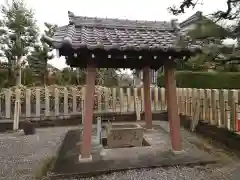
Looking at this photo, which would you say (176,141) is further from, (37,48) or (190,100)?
(37,48)

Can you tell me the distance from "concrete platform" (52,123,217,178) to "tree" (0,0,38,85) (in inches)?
369

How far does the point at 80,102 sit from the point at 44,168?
4009 millimetres

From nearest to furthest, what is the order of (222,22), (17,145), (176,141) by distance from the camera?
(222,22) < (176,141) < (17,145)

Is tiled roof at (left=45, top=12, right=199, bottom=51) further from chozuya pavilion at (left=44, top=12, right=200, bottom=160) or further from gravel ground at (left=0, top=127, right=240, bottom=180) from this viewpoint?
gravel ground at (left=0, top=127, right=240, bottom=180)

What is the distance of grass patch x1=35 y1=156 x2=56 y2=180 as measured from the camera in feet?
11.5

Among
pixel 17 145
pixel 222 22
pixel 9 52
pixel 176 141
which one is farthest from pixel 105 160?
pixel 9 52

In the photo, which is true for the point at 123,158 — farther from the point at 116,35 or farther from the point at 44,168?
the point at 116,35

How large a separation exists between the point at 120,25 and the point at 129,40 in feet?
3.04

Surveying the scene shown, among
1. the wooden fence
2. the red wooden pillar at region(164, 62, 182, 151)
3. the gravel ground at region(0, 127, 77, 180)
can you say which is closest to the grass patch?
the gravel ground at region(0, 127, 77, 180)

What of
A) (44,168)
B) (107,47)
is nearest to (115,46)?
(107,47)

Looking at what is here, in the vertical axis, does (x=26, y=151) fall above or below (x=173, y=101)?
below

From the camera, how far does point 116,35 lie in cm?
417

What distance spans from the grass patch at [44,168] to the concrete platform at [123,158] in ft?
0.43

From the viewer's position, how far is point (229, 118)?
4.64m
